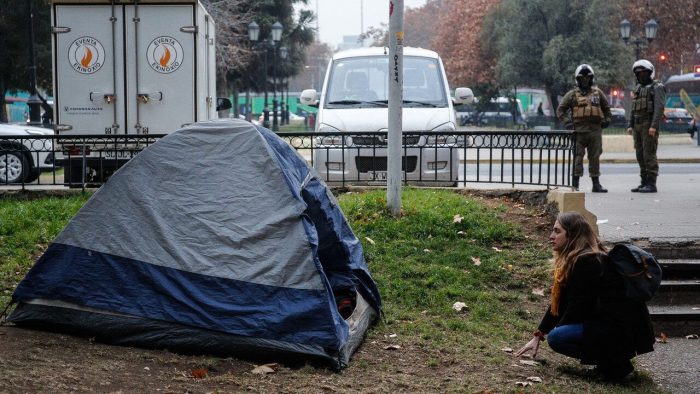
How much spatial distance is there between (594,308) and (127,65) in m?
9.16

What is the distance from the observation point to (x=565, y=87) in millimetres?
46000

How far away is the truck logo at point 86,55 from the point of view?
1411 cm

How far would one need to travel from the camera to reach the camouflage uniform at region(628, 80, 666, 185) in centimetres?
1417

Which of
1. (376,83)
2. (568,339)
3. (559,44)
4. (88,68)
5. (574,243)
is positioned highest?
(559,44)

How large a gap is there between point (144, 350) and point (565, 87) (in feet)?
134

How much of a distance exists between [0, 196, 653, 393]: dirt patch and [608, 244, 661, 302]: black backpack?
765 mm

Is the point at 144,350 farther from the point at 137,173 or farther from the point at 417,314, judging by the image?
the point at 417,314

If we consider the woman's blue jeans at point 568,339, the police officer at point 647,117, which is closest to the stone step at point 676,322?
the woman's blue jeans at point 568,339

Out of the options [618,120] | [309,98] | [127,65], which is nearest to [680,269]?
[309,98]

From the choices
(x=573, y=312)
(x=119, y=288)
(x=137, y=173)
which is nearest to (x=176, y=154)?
(x=137, y=173)

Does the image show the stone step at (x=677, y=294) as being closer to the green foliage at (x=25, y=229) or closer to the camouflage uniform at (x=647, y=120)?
the camouflage uniform at (x=647, y=120)

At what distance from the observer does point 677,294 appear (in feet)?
30.3

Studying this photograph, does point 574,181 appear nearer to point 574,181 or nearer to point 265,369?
point 574,181

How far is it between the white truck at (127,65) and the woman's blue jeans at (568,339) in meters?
8.21
